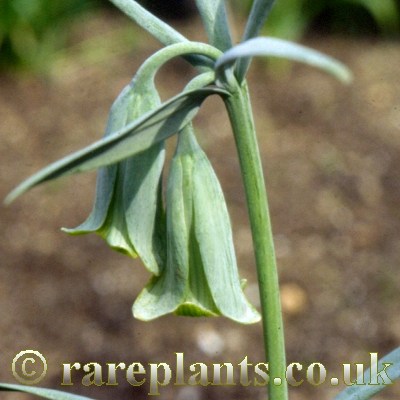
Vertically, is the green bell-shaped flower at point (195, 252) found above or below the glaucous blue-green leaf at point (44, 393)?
above

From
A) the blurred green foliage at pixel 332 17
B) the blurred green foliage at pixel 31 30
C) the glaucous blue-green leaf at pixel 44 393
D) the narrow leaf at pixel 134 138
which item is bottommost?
the glaucous blue-green leaf at pixel 44 393

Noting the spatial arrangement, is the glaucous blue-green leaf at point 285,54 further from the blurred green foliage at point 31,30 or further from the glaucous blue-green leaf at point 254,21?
the blurred green foliage at point 31,30

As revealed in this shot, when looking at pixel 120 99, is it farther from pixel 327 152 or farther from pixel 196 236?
pixel 327 152

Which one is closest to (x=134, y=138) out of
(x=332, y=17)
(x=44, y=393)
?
(x=44, y=393)

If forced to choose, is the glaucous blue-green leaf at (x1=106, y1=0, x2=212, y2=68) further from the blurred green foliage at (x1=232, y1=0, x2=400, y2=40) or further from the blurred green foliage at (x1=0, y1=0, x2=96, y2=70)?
the blurred green foliage at (x1=232, y1=0, x2=400, y2=40)

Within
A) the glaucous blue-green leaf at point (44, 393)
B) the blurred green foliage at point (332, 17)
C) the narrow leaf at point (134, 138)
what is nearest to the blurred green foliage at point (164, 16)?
the blurred green foliage at point (332, 17)

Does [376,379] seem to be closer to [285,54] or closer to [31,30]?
[285,54]

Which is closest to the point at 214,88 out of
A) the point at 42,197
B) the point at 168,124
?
the point at 168,124

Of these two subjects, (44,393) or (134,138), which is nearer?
(134,138)
